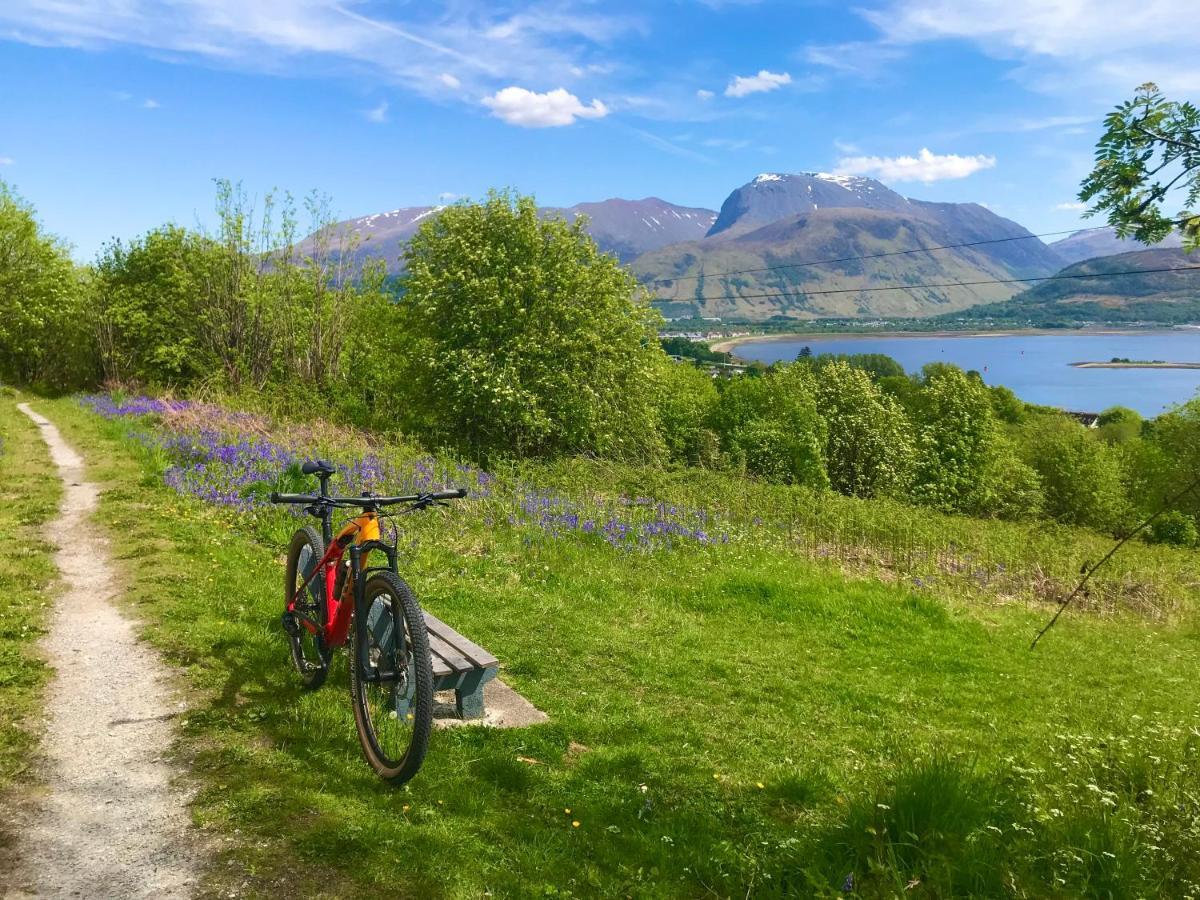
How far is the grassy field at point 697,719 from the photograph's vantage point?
13.1 ft

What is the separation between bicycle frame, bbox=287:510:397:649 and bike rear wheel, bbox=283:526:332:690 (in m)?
0.03

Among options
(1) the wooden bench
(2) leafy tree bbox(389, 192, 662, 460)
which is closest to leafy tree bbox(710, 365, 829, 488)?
(2) leafy tree bbox(389, 192, 662, 460)

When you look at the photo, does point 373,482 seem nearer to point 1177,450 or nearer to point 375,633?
point 375,633

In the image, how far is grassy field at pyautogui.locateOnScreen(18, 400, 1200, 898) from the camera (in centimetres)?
400

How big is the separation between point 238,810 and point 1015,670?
9.81m

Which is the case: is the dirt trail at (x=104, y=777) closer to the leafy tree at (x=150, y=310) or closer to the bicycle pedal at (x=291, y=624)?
the bicycle pedal at (x=291, y=624)

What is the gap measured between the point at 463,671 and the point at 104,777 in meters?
2.45

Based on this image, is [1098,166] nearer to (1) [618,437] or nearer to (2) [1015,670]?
(2) [1015,670]

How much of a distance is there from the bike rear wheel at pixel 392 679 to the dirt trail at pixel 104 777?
1159 millimetres

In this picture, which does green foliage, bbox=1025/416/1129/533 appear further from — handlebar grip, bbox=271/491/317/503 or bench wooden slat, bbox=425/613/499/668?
handlebar grip, bbox=271/491/317/503

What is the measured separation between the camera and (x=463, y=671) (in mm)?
5809

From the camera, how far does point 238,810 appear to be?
4.39 m

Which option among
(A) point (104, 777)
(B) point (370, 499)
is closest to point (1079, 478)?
(B) point (370, 499)

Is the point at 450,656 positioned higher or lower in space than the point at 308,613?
lower
